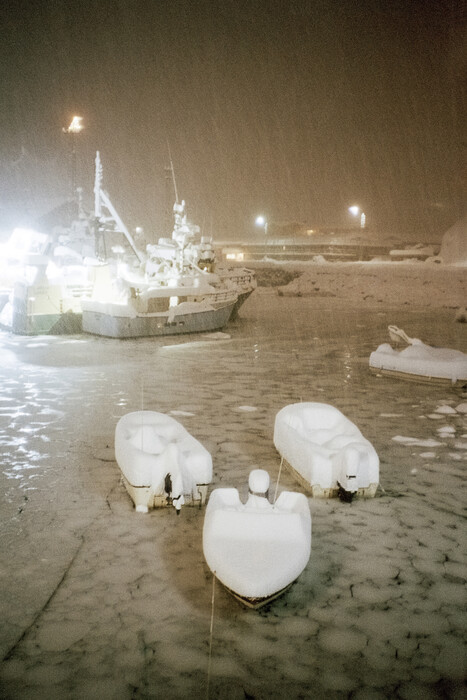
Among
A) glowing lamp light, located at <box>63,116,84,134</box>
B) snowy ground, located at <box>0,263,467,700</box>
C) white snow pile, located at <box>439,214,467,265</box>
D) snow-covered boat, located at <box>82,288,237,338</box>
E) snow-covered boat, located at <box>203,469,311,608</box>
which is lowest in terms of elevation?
snowy ground, located at <box>0,263,467,700</box>

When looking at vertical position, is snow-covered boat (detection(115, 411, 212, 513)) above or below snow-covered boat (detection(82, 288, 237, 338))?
below

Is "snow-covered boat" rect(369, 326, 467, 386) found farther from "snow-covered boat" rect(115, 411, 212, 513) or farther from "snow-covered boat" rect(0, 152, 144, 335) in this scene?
"snow-covered boat" rect(0, 152, 144, 335)

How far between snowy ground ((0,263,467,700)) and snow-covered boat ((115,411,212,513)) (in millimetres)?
191

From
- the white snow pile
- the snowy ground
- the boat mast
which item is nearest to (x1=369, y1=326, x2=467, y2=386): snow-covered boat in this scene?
the snowy ground

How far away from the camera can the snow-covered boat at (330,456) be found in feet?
19.9

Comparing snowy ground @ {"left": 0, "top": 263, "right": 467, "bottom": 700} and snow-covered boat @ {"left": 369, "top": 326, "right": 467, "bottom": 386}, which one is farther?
snow-covered boat @ {"left": 369, "top": 326, "right": 467, "bottom": 386}

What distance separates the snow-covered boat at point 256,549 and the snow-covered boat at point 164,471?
1.14 meters

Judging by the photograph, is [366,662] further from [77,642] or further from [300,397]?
[300,397]

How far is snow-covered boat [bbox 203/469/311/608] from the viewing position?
4.11m

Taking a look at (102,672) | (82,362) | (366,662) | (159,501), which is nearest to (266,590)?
(366,662)

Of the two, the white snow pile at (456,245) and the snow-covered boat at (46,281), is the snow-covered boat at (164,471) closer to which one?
the snow-covered boat at (46,281)

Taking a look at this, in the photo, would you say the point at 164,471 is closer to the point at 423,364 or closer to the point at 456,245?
the point at 423,364

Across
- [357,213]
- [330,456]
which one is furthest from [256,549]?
[357,213]

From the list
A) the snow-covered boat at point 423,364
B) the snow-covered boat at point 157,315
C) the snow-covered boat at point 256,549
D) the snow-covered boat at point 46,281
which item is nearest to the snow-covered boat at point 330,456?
the snow-covered boat at point 256,549
